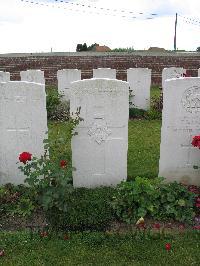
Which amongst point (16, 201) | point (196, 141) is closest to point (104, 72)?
point (196, 141)

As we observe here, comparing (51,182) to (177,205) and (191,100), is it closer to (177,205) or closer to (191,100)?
(177,205)

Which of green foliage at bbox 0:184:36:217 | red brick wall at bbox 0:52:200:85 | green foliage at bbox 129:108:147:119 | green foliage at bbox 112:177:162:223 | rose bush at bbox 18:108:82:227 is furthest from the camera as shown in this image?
red brick wall at bbox 0:52:200:85

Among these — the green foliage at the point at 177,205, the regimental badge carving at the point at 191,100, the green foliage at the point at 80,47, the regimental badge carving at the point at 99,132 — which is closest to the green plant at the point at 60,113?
the regimental badge carving at the point at 99,132

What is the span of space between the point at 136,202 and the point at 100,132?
1.09m

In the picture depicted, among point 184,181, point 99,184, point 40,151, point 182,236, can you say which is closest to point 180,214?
point 182,236

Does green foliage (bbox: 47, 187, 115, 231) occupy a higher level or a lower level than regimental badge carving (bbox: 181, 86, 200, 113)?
lower

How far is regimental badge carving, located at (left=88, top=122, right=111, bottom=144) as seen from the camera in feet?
17.2

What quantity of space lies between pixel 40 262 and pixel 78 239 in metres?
0.57

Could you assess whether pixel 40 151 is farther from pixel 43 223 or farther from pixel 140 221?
pixel 140 221

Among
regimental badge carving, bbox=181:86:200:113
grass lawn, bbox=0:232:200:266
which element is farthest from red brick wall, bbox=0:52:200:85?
grass lawn, bbox=0:232:200:266

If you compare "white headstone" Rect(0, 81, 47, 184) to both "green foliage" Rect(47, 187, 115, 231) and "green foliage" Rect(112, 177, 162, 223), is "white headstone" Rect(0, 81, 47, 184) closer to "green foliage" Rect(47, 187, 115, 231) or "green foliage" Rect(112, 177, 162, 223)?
"green foliage" Rect(47, 187, 115, 231)

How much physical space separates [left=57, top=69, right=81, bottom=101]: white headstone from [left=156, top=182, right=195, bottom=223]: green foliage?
21.8ft

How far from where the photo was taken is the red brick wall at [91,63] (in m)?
17.0

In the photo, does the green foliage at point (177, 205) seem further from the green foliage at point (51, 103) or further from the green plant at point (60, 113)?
the green foliage at point (51, 103)
